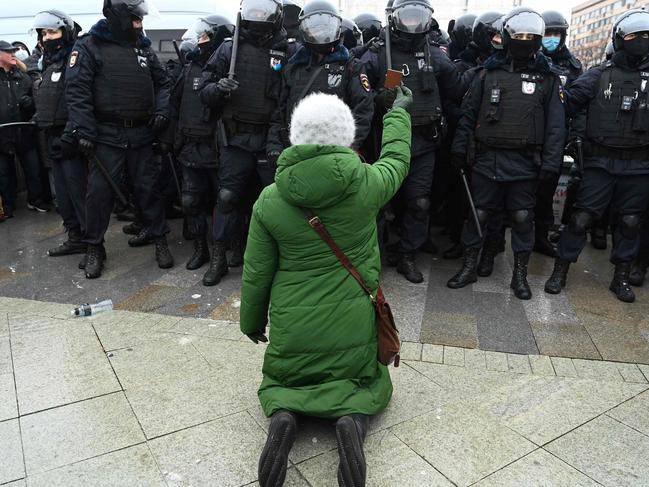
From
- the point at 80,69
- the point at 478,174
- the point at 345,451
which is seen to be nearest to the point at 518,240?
the point at 478,174

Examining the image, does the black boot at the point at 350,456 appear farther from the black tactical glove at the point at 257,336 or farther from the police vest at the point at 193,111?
the police vest at the point at 193,111

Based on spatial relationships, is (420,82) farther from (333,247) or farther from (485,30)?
(333,247)

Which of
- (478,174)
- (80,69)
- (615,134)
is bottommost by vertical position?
(478,174)

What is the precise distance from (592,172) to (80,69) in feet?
13.8

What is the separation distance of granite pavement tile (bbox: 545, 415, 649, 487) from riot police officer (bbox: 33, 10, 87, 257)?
4498 mm

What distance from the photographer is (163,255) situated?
5.15m

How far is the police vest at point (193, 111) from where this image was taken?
15.7 ft

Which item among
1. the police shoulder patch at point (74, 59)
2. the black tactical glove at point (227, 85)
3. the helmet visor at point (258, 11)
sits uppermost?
the helmet visor at point (258, 11)

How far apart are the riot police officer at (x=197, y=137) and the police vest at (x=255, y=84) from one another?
0.36 meters

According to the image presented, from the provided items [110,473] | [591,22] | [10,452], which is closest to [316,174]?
[110,473]

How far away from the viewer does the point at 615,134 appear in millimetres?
4203

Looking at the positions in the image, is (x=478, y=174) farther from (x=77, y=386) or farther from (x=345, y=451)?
(x=77, y=386)

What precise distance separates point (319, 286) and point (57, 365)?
188 cm

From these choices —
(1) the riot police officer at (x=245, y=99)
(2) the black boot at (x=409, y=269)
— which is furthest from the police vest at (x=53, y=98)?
(2) the black boot at (x=409, y=269)
